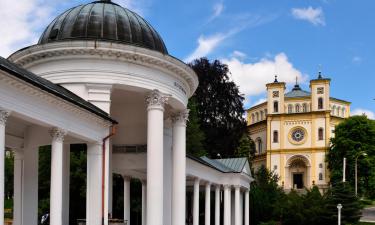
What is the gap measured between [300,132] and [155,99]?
252 feet

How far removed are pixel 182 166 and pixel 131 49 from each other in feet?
23.1

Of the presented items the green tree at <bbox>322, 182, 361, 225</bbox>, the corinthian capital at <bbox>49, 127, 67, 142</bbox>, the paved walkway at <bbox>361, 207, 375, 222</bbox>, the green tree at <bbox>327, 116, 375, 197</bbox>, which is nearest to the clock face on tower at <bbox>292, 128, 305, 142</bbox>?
the green tree at <bbox>327, 116, 375, 197</bbox>

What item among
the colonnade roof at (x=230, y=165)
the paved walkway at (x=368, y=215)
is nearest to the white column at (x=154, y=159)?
the colonnade roof at (x=230, y=165)

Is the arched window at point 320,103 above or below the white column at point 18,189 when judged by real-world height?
above

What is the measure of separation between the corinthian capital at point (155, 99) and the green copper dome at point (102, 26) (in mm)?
1809

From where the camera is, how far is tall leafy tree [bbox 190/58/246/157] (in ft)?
234

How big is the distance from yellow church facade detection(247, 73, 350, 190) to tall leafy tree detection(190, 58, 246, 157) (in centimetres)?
2765

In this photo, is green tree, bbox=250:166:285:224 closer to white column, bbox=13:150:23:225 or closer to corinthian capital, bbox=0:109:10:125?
white column, bbox=13:150:23:225

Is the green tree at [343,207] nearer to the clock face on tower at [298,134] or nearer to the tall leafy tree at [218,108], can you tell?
the tall leafy tree at [218,108]

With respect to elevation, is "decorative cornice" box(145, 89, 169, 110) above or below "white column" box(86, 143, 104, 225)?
above

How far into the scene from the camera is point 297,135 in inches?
3957

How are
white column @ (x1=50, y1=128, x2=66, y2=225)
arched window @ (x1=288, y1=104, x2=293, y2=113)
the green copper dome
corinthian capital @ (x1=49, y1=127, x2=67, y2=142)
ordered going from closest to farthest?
corinthian capital @ (x1=49, y1=127, x2=67, y2=142) < white column @ (x1=50, y1=128, x2=66, y2=225) < the green copper dome < arched window @ (x1=288, y1=104, x2=293, y2=113)

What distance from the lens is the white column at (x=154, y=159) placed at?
26062mm

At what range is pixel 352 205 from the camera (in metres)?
55.4
